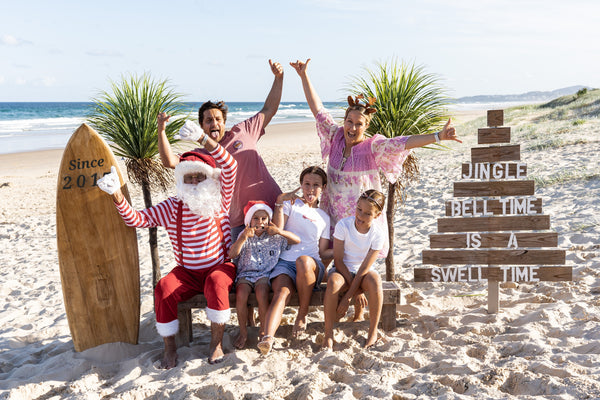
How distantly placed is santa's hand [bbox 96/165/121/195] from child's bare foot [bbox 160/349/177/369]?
1258 mm

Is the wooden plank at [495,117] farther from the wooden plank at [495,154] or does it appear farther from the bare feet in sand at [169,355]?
the bare feet in sand at [169,355]

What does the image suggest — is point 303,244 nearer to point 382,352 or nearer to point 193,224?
point 193,224

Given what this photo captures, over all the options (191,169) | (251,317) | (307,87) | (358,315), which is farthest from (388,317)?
(307,87)

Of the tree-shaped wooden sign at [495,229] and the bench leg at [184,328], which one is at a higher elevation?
the tree-shaped wooden sign at [495,229]

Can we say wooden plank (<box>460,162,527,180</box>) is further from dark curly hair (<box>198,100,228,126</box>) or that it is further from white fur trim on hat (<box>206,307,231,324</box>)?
white fur trim on hat (<box>206,307,231,324</box>)

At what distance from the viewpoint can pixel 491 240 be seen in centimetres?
424

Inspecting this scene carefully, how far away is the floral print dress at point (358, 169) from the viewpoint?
4.02 metres

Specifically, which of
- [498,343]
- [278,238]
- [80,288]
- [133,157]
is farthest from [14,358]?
[498,343]

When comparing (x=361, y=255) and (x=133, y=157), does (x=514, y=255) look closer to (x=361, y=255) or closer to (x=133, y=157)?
(x=361, y=255)

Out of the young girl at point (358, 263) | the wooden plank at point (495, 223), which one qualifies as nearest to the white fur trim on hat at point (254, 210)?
the young girl at point (358, 263)

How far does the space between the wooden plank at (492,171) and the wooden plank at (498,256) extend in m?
0.61

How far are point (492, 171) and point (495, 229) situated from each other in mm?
483

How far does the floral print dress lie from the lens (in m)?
4.02

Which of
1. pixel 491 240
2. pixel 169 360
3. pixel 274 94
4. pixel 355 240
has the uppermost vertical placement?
pixel 274 94
